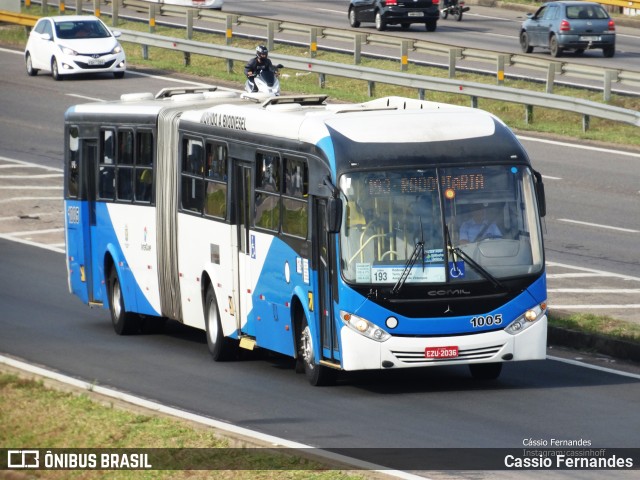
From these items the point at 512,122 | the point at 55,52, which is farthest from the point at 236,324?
the point at 55,52

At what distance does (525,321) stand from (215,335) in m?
4.03

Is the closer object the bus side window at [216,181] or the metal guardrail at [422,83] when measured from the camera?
the bus side window at [216,181]

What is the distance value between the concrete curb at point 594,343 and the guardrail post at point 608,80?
58.6 ft

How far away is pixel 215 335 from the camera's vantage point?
59.2 feet

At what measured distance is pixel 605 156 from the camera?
31.5 m

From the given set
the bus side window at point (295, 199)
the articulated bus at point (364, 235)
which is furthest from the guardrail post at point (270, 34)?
the bus side window at point (295, 199)

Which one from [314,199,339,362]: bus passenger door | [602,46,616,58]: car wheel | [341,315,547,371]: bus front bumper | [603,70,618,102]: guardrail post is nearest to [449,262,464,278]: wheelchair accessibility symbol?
[341,315,547,371]: bus front bumper

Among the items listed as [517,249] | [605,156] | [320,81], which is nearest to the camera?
[517,249]

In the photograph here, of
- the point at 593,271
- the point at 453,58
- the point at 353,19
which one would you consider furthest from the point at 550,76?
the point at 353,19

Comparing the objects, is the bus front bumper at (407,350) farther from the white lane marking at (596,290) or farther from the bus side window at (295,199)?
the white lane marking at (596,290)

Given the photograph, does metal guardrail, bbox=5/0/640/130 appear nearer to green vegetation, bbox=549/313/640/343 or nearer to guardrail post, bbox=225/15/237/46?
guardrail post, bbox=225/15/237/46

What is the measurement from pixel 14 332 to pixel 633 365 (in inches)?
289

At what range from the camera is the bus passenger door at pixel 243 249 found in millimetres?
17156

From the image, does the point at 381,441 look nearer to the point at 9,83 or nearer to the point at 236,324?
the point at 236,324
